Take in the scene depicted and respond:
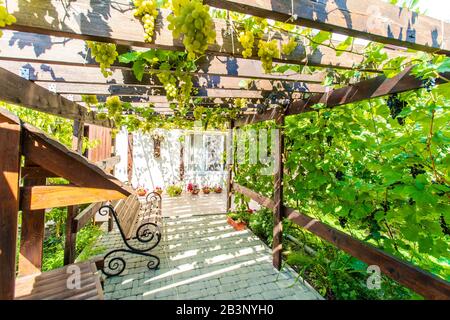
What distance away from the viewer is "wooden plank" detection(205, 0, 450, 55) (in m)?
1.06

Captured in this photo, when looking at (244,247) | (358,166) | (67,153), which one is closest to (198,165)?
(244,247)

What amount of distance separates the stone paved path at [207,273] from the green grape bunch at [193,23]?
300 cm

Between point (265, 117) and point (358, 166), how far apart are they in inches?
75.2

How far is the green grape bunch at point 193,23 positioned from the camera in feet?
3.20

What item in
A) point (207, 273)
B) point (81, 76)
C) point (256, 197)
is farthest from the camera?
point (256, 197)

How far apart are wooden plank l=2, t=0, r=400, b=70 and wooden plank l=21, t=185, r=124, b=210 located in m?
0.88

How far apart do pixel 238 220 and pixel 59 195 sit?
15.1 feet

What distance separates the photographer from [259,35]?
1553 mm

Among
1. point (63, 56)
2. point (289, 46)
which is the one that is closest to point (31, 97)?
point (63, 56)

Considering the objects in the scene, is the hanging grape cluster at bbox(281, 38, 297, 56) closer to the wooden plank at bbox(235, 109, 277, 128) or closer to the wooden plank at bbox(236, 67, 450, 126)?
the wooden plank at bbox(236, 67, 450, 126)

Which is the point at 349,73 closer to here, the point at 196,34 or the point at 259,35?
the point at 259,35

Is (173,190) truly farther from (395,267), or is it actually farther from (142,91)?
(395,267)

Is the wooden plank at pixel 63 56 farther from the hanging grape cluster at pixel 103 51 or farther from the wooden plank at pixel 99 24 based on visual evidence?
the wooden plank at pixel 99 24

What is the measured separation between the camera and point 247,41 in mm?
1413
